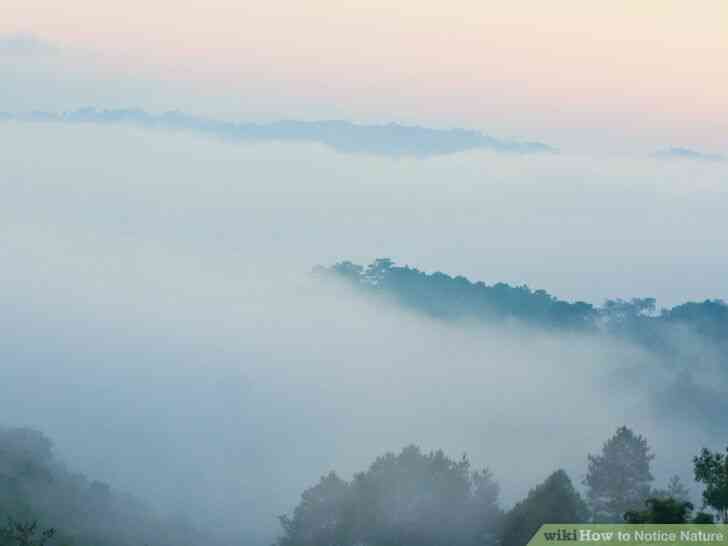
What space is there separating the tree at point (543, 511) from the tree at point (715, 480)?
496 inches

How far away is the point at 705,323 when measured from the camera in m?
150

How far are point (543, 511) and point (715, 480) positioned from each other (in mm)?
14021

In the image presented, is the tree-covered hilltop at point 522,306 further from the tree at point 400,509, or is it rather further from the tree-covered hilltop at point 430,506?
the tree at point 400,509

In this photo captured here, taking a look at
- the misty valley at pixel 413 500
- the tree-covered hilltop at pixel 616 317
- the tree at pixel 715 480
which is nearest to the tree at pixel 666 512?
the misty valley at pixel 413 500

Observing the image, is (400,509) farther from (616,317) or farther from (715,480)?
(616,317)

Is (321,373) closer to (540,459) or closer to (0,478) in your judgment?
(540,459)

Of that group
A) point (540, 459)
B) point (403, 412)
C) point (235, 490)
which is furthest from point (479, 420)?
point (235, 490)

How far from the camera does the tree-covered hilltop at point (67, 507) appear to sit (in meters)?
66.2

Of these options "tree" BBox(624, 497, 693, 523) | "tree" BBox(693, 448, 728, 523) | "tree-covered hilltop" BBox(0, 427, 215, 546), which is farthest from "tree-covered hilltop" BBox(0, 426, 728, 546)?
"tree" BBox(624, 497, 693, 523)

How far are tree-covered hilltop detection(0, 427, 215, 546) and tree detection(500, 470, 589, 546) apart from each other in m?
26.9

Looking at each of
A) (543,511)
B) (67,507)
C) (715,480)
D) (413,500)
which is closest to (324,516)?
(413,500)

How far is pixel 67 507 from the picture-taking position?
7138 centimetres

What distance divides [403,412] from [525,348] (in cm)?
3735

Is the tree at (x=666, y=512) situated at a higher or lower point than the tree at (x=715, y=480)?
lower
